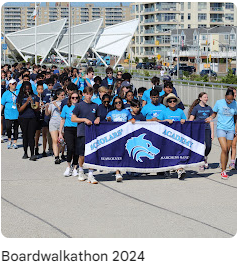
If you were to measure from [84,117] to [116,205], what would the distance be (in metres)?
2.49

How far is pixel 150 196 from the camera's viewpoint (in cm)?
1087

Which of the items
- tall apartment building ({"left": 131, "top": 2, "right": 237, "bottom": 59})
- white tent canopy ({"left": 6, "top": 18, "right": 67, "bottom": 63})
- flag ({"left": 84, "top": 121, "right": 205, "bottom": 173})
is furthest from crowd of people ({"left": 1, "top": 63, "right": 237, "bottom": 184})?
tall apartment building ({"left": 131, "top": 2, "right": 237, "bottom": 59})

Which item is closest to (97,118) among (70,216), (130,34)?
(70,216)

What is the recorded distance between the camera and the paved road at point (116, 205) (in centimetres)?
853

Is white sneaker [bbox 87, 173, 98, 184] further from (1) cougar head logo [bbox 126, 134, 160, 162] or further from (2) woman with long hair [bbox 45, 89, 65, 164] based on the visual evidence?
(2) woman with long hair [bbox 45, 89, 65, 164]

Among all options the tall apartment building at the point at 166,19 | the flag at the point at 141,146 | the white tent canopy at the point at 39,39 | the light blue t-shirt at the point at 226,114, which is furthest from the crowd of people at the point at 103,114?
the tall apartment building at the point at 166,19

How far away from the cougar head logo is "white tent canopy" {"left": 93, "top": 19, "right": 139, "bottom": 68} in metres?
74.7

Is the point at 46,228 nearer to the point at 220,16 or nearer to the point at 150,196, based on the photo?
the point at 150,196

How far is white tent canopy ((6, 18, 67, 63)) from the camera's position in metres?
96.2

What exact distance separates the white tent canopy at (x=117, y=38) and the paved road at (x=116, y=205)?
244 ft

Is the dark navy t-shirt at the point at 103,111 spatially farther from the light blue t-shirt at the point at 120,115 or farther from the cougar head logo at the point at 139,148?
the cougar head logo at the point at 139,148

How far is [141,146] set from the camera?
40.7ft

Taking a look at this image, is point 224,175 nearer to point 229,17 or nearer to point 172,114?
point 172,114

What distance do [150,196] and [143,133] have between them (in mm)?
1830
